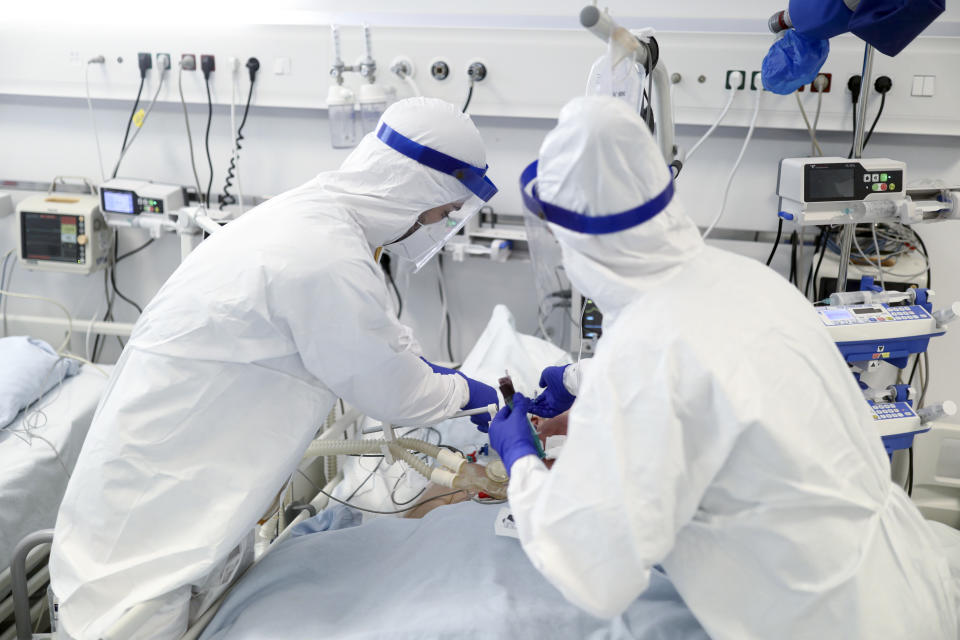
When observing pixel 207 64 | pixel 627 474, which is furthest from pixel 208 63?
pixel 627 474

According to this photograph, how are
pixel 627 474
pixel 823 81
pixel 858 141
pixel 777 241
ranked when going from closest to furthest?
pixel 627 474, pixel 858 141, pixel 823 81, pixel 777 241

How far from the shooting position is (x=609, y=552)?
103 cm

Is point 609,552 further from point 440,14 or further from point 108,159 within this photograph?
point 108,159

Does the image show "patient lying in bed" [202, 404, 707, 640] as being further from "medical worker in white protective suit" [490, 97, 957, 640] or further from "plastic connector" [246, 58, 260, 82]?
"plastic connector" [246, 58, 260, 82]

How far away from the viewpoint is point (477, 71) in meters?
2.52

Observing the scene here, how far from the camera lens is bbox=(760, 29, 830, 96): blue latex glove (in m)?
1.78

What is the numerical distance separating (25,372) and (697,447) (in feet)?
7.03

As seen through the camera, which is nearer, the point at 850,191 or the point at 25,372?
the point at 850,191

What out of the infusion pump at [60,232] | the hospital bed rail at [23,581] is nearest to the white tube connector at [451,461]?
the hospital bed rail at [23,581]

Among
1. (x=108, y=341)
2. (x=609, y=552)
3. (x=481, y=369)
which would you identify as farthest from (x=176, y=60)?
(x=609, y=552)

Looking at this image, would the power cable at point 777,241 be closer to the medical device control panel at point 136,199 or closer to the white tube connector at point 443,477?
the white tube connector at point 443,477

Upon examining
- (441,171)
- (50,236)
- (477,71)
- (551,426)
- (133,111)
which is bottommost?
(551,426)

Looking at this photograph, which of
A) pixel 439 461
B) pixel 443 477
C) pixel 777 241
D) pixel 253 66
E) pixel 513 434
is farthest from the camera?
pixel 253 66

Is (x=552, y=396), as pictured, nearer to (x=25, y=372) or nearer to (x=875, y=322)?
(x=875, y=322)
